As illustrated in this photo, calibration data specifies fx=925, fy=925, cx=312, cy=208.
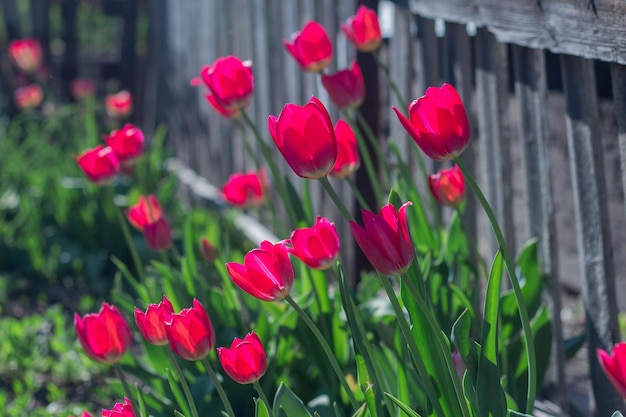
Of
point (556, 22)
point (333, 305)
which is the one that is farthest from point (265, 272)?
point (556, 22)

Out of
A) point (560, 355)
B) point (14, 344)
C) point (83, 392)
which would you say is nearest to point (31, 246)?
point (14, 344)

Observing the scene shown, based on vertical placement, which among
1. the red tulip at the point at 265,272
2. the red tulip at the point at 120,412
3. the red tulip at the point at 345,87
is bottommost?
the red tulip at the point at 120,412

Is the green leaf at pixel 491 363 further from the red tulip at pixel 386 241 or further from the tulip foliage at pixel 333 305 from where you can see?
the red tulip at pixel 386 241

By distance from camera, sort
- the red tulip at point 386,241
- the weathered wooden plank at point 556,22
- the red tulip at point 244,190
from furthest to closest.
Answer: the red tulip at point 244,190, the weathered wooden plank at point 556,22, the red tulip at point 386,241

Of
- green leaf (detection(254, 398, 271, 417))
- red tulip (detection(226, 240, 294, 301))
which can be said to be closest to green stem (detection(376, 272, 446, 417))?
red tulip (detection(226, 240, 294, 301))

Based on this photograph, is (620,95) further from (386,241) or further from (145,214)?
(145,214)

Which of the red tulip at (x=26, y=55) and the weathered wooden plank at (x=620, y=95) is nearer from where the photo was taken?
the weathered wooden plank at (x=620, y=95)

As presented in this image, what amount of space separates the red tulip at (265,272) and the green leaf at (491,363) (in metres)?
0.33

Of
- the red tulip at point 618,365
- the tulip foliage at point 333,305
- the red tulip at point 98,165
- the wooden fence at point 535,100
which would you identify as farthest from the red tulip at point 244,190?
the red tulip at point 618,365

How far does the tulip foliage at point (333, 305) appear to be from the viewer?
1227mm

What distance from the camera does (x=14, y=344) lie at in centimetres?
299

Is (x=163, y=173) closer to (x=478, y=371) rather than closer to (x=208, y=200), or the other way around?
(x=208, y=200)

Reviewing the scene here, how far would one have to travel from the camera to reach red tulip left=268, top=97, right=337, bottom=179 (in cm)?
120

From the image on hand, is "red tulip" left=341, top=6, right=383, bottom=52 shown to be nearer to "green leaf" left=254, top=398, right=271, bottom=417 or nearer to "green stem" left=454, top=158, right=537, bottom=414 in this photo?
"green stem" left=454, top=158, right=537, bottom=414
